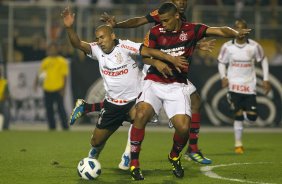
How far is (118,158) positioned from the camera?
1325 centimetres

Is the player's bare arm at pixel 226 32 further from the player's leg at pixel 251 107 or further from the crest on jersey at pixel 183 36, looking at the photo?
the player's leg at pixel 251 107

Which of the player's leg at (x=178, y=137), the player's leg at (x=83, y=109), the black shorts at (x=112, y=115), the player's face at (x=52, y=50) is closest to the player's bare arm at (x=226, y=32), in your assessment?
the player's leg at (x=178, y=137)

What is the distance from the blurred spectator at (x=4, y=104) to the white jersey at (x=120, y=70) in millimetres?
10465

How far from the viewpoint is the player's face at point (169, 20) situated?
33.8ft

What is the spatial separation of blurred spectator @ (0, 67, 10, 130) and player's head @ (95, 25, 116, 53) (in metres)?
10.7

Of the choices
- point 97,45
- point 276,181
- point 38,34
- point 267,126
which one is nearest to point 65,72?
point 38,34

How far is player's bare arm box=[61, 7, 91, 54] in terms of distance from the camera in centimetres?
1068

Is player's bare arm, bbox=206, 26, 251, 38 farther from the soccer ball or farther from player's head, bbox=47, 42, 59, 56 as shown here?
player's head, bbox=47, 42, 59, 56

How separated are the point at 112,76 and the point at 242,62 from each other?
15.9 ft

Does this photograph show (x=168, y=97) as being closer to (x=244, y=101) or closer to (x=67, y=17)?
(x=67, y=17)

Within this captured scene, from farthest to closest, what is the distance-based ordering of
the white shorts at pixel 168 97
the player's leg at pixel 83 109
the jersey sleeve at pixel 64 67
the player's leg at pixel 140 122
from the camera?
1. the jersey sleeve at pixel 64 67
2. the player's leg at pixel 83 109
3. the white shorts at pixel 168 97
4. the player's leg at pixel 140 122

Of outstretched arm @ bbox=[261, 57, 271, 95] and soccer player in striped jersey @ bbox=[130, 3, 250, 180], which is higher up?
soccer player in striped jersey @ bbox=[130, 3, 250, 180]

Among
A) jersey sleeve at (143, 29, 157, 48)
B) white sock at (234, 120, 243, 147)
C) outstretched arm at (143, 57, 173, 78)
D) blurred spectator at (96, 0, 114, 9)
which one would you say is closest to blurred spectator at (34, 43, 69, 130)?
blurred spectator at (96, 0, 114, 9)

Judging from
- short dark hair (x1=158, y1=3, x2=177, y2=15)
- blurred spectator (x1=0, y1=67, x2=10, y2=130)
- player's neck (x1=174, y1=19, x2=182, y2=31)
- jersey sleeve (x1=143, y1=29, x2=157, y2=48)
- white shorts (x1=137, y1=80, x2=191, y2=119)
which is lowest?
blurred spectator (x1=0, y1=67, x2=10, y2=130)
